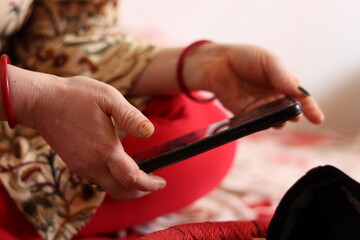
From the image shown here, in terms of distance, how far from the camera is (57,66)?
668 millimetres

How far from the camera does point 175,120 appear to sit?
618mm

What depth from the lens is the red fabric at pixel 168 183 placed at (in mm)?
476

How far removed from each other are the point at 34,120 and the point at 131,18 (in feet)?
2.70

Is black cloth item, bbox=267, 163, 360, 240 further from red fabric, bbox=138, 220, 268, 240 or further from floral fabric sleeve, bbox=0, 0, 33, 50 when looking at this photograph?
floral fabric sleeve, bbox=0, 0, 33, 50

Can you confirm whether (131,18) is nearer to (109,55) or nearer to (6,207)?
(109,55)

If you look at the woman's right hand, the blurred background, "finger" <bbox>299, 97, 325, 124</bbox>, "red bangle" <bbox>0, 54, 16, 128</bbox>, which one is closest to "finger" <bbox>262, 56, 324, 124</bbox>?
"finger" <bbox>299, 97, 325, 124</bbox>

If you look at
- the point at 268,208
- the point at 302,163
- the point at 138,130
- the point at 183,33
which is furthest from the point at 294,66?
the point at 138,130

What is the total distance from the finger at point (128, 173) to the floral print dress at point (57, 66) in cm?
12

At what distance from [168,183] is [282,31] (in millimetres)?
791

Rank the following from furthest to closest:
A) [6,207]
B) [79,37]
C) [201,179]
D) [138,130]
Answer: [79,37] < [201,179] < [6,207] < [138,130]

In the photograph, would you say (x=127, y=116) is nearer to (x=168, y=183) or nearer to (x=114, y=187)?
(x=114, y=187)

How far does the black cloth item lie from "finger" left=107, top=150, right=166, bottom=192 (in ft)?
0.42

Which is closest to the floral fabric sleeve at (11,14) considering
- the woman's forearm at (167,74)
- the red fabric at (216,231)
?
the woman's forearm at (167,74)

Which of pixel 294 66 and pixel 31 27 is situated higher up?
pixel 31 27
